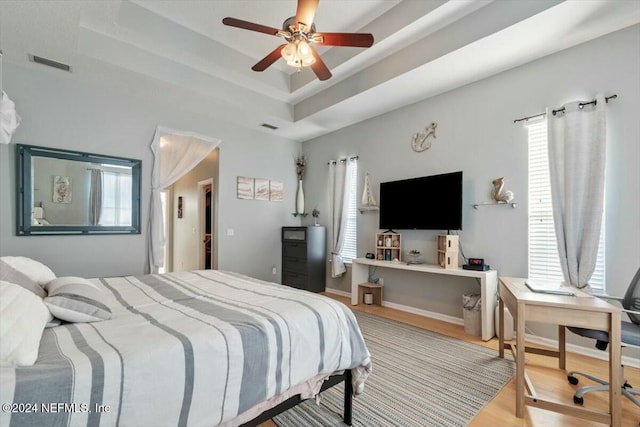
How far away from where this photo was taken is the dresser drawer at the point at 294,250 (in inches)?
191

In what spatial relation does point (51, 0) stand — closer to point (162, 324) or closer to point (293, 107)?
point (162, 324)

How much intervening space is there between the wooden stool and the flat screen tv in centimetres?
89

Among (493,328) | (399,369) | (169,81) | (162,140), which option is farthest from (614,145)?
(162,140)

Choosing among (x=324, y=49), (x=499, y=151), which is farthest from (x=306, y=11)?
(x=499, y=151)

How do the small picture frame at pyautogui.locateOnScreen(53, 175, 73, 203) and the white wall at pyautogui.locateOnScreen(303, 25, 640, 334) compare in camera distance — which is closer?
the white wall at pyautogui.locateOnScreen(303, 25, 640, 334)

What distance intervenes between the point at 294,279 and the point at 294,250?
52cm

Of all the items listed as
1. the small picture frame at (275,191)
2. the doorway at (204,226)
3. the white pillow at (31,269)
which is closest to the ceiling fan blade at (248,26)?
the white pillow at (31,269)

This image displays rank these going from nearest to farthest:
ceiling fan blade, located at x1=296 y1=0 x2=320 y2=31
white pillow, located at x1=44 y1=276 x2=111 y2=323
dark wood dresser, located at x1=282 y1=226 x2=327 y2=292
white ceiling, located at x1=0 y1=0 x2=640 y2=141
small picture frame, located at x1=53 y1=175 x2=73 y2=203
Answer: white pillow, located at x1=44 y1=276 x2=111 y2=323 < ceiling fan blade, located at x1=296 y1=0 x2=320 y2=31 < white ceiling, located at x1=0 y1=0 x2=640 y2=141 < small picture frame, located at x1=53 y1=175 x2=73 y2=203 < dark wood dresser, located at x1=282 y1=226 x2=327 y2=292

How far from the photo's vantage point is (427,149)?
3793 mm

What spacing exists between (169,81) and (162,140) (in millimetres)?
1116

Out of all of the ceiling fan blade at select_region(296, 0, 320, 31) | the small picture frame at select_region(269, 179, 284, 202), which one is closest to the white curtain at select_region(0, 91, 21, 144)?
the ceiling fan blade at select_region(296, 0, 320, 31)

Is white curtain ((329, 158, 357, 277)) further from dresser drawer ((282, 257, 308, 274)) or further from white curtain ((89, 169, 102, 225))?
white curtain ((89, 169, 102, 225))

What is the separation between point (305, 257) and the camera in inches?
190

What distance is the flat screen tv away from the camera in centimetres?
335
